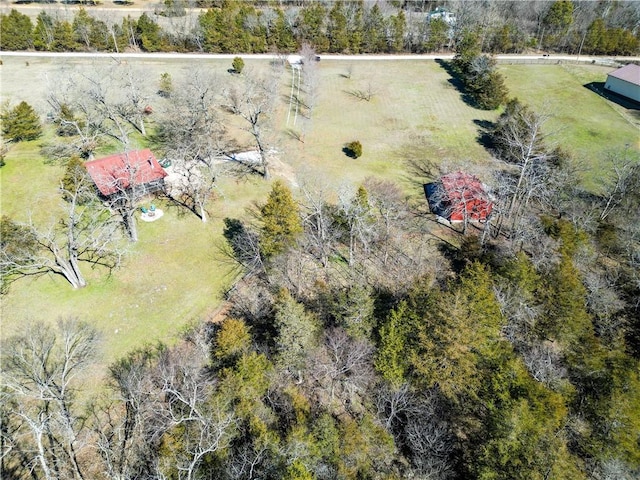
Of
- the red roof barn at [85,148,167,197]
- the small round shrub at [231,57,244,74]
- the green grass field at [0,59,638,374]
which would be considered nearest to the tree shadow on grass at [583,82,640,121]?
the green grass field at [0,59,638,374]

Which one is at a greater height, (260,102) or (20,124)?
(260,102)

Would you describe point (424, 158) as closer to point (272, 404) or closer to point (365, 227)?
point (365, 227)

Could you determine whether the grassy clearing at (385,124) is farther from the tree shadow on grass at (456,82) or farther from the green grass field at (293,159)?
the tree shadow on grass at (456,82)

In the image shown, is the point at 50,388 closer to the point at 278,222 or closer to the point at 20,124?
the point at 278,222

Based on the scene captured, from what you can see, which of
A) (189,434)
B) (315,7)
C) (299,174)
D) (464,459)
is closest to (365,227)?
(299,174)

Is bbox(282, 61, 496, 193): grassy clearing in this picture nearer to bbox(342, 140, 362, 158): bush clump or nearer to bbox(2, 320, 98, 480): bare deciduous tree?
bbox(342, 140, 362, 158): bush clump

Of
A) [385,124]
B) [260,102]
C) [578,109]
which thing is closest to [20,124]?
[260,102]

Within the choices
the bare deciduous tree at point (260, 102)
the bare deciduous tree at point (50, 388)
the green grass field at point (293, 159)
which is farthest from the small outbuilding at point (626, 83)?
the bare deciduous tree at point (50, 388)

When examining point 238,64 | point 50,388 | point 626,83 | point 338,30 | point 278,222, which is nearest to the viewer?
point 50,388
